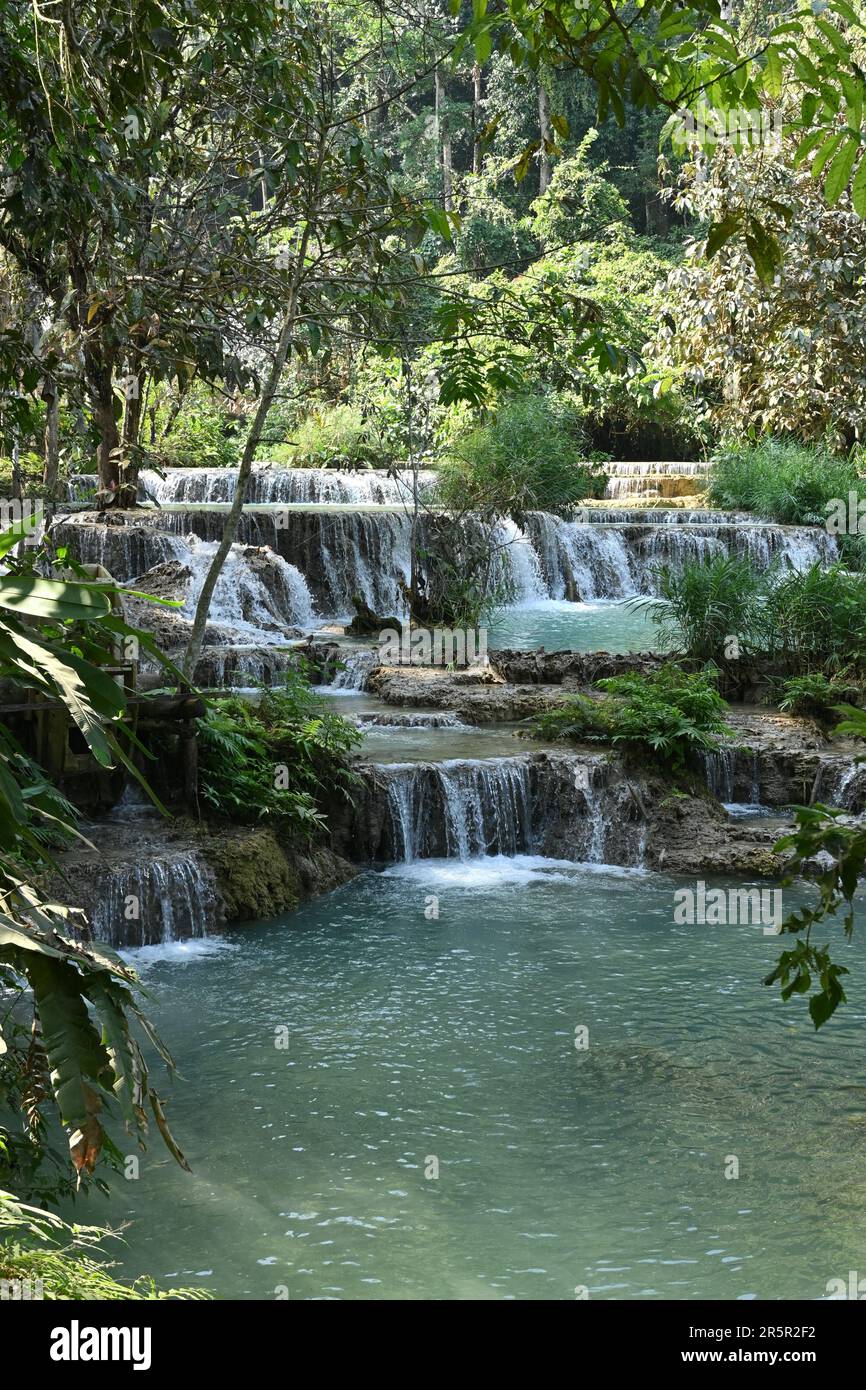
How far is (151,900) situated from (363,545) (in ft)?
36.7

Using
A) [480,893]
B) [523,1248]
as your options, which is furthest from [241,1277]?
[480,893]

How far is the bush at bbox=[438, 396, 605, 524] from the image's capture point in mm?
20281

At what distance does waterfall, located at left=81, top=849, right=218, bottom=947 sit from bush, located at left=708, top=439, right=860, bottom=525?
1344 centimetres

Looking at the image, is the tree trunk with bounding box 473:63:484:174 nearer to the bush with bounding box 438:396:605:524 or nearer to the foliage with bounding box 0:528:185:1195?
the foliage with bounding box 0:528:185:1195

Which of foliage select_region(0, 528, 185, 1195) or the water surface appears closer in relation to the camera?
foliage select_region(0, 528, 185, 1195)

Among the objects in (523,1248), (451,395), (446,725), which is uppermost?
(451,395)

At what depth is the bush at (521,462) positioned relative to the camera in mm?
20281

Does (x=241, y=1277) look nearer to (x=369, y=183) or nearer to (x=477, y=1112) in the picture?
(x=477, y=1112)

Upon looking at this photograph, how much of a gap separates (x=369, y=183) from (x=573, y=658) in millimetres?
6558

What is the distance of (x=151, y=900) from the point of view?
8.55 meters

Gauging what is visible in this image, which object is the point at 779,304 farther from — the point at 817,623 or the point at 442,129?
the point at 442,129

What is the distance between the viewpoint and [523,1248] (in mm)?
5039

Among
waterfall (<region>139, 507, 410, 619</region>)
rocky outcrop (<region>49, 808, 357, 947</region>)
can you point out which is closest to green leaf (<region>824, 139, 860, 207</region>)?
rocky outcrop (<region>49, 808, 357, 947</region>)

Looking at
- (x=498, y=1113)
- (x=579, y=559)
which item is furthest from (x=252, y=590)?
(x=498, y=1113)
